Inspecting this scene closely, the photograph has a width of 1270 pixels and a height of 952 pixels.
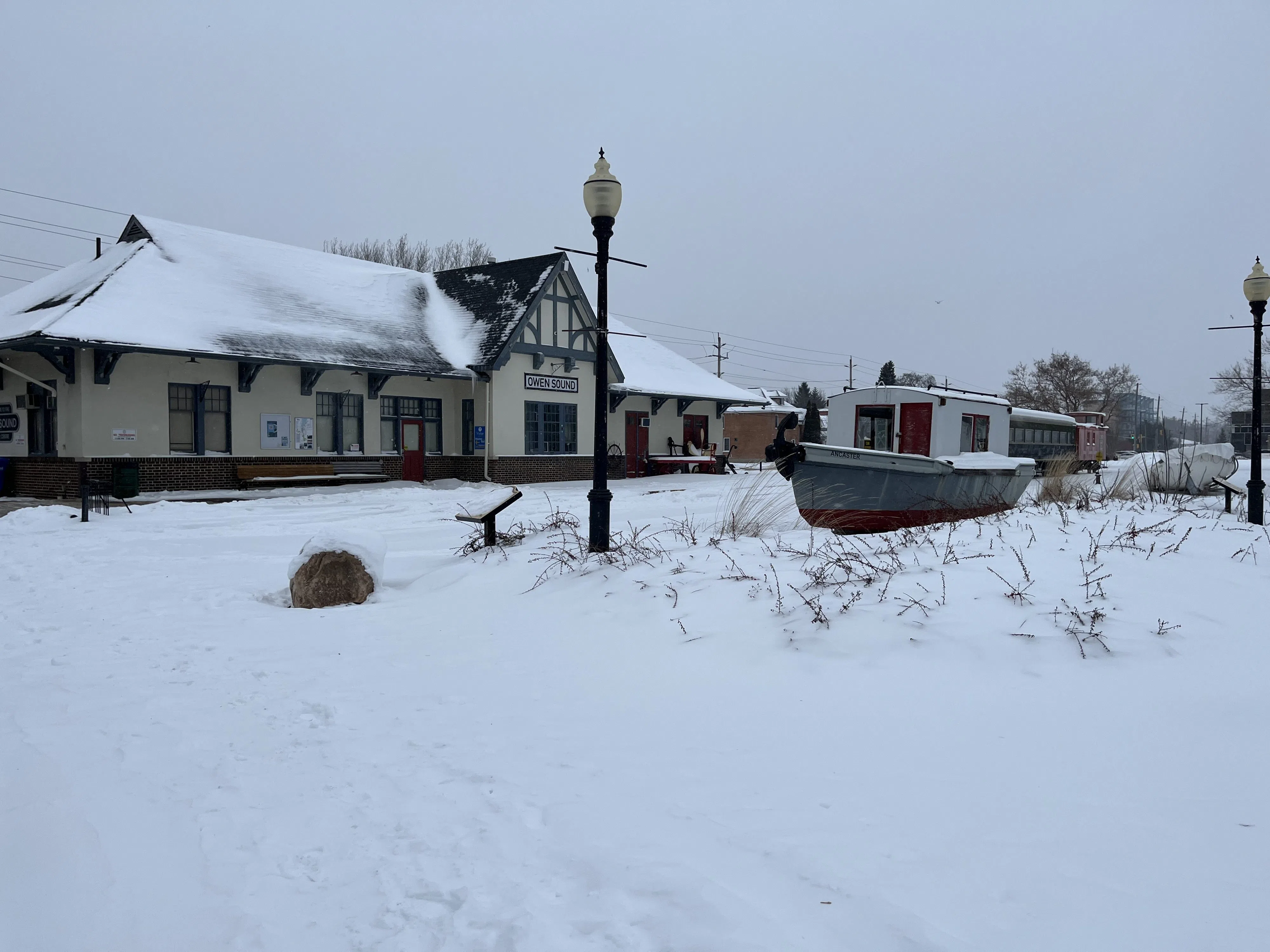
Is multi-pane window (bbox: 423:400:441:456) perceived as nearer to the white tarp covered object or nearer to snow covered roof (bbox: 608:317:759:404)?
snow covered roof (bbox: 608:317:759:404)

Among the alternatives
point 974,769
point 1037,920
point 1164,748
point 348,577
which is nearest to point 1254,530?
point 1164,748

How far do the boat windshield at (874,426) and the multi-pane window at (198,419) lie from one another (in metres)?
15.8

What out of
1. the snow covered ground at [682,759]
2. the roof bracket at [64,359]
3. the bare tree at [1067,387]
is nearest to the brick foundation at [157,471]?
the roof bracket at [64,359]

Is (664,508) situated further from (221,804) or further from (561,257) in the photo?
(221,804)

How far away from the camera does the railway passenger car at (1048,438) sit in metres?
31.5

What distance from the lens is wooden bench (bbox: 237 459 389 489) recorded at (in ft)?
64.1

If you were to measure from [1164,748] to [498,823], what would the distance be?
2.88 m

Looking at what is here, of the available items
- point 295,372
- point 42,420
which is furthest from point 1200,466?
point 42,420

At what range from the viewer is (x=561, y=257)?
2508cm

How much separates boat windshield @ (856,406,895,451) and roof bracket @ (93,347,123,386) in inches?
690

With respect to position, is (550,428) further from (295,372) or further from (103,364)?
(103,364)

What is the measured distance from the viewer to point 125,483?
53.1ft

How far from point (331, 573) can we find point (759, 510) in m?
5.07

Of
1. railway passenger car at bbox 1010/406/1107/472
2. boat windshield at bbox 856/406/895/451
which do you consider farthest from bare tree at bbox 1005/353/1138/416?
boat windshield at bbox 856/406/895/451
